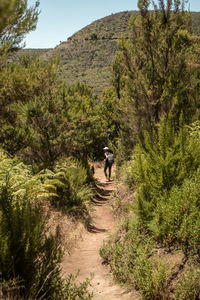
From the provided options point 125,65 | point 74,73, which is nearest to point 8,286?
point 125,65

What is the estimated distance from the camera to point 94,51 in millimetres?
63781

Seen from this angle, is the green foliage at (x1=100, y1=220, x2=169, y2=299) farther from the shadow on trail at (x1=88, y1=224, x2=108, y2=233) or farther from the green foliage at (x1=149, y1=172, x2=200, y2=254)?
the shadow on trail at (x1=88, y1=224, x2=108, y2=233)

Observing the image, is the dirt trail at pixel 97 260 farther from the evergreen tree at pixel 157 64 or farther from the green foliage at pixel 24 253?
the evergreen tree at pixel 157 64

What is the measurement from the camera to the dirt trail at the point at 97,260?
367 centimetres

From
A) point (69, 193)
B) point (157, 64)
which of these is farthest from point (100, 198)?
point (157, 64)

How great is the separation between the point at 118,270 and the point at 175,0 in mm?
7279

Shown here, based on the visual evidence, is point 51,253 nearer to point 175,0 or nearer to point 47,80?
point 47,80

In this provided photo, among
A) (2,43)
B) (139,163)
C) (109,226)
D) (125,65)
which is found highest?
(2,43)

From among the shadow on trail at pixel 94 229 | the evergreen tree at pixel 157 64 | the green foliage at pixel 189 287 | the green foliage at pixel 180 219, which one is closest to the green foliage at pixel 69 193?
the shadow on trail at pixel 94 229

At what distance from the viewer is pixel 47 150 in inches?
310

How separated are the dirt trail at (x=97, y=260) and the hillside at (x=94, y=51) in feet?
120

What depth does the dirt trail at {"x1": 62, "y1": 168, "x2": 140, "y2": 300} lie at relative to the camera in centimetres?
367

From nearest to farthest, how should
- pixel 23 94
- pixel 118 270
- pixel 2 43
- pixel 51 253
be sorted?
pixel 51 253
pixel 118 270
pixel 2 43
pixel 23 94

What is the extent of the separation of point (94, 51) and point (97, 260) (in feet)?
212
